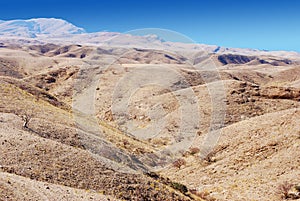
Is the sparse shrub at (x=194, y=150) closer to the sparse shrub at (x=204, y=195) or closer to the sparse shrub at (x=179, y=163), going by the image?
the sparse shrub at (x=179, y=163)

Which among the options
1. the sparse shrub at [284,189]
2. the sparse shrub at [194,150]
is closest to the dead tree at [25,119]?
the sparse shrub at [194,150]

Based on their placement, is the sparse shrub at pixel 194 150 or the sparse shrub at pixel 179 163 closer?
the sparse shrub at pixel 179 163

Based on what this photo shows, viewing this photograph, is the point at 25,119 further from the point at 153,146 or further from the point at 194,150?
the point at 194,150

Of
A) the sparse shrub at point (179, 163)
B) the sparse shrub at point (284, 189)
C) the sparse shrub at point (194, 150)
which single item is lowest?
the sparse shrub at point (179, 163)

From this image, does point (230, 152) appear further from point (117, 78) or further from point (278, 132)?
point (117, 78)

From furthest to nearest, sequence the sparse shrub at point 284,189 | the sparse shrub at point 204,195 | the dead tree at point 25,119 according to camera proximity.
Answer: the dead tree at point 25,119, the sparse shrub at point 204,195, the sparse shrub at point 284,189

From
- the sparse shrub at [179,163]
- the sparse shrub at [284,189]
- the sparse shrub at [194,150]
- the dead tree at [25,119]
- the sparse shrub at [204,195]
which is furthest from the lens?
the sparse shrub at [194,150]

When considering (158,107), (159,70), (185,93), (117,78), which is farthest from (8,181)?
(159,70)

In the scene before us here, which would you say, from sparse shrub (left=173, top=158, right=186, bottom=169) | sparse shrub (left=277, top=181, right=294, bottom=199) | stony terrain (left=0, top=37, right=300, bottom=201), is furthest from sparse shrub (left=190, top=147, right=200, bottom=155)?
sparse shrub (left=277, top=181, right=294, bottom=199)
